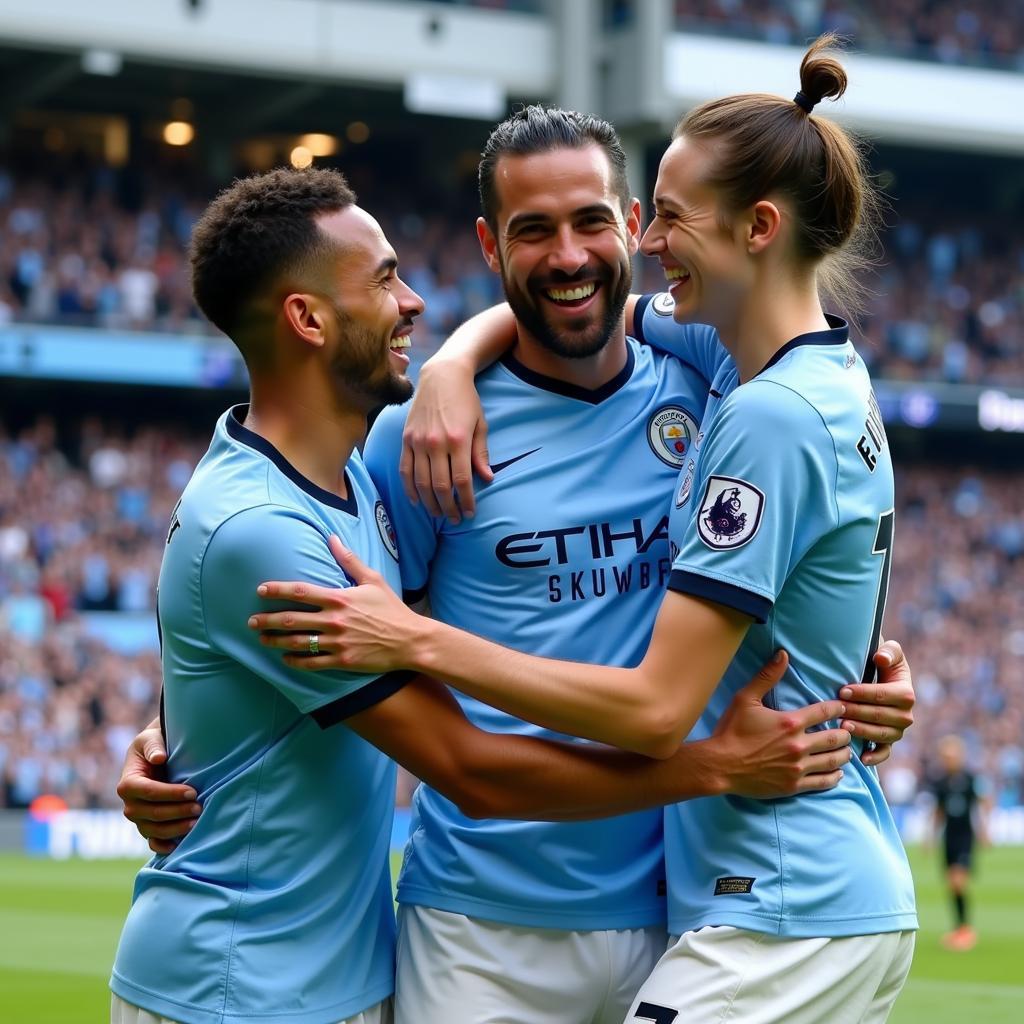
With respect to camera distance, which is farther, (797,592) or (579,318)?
(579,318)

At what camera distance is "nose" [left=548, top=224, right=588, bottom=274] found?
402cm

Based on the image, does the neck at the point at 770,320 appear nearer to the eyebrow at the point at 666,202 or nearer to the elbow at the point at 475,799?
the eyebrow at the point at 666,202

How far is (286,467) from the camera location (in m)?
3.71

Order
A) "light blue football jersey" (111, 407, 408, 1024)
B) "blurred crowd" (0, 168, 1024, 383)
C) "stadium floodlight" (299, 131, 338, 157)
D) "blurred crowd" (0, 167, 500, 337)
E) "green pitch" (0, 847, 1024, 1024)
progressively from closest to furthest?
"light blue football jersey" (111, 407, 408, 1024) < "green pitch" (0, 847, 1024, 1024) < "blurred crowd" (0, 167, 500, 337) < "blurred crowd" (0, 168, 1024, 383) < "stadium floodlight" (299, 131, 338, 157)

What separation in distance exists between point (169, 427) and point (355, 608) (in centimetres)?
2574

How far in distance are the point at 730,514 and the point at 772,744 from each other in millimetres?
479

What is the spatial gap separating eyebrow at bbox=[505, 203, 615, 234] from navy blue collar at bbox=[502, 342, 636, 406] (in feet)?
1.22

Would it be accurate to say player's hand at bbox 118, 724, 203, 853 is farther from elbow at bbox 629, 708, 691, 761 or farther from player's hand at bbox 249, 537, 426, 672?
elbow at bbox 629, 708, 691, 761

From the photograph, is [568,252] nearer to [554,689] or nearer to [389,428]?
[389,428]

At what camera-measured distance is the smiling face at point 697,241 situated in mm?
3615

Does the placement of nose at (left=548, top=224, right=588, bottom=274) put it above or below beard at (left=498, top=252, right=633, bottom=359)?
above

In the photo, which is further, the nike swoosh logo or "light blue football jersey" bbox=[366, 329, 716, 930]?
the nike swoosh logo

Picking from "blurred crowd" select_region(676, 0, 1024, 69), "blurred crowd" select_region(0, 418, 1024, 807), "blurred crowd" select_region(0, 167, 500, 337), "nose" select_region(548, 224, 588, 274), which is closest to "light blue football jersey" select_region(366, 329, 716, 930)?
"nose" select_region(548, 224, 588, 274)

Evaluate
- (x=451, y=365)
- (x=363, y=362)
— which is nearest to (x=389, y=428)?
(x=451, y=365)
